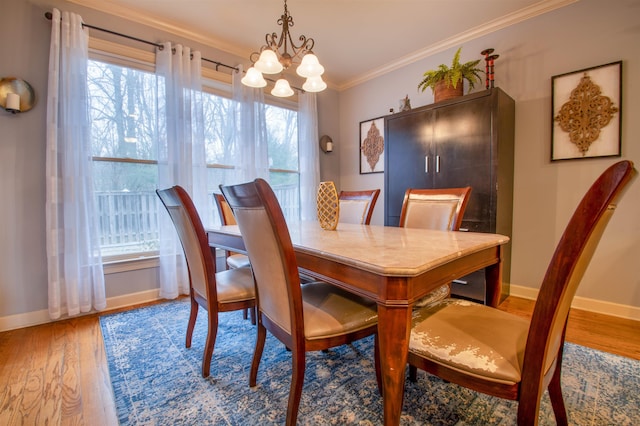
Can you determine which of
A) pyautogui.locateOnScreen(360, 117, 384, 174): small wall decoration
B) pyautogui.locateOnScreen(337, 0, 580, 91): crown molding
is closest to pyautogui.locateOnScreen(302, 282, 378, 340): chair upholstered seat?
pyautogui.locateOnScreen(360, 117, 384, 174): small wall decoration

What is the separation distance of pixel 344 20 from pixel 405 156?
1452 mm

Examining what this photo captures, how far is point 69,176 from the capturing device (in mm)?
2219

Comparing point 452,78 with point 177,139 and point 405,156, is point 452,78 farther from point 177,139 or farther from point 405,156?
point 177,139

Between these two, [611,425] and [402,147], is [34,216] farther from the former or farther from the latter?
[611,425]

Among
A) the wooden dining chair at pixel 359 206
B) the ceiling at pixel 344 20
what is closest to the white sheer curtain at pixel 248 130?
the ceiling at pixel 344 20

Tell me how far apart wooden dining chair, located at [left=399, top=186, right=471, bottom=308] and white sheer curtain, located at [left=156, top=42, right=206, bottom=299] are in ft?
6.63

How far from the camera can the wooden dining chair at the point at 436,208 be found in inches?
67.1

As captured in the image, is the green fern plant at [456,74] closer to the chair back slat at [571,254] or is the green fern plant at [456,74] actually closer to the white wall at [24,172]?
the chair back slat at [571,254]

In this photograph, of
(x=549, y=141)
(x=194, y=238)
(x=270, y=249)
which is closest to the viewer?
(x=270, y=249)

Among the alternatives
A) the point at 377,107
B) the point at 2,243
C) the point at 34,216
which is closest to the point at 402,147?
the point at 377,107

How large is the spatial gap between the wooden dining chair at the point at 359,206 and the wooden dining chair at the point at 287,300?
1003 millimetres

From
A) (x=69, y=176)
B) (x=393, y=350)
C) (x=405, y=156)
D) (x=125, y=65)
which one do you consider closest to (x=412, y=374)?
(x=393, y=350)

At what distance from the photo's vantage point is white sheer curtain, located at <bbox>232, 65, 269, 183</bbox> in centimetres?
316

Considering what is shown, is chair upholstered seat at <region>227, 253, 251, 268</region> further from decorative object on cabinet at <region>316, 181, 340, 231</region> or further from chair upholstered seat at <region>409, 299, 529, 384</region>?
chair upholstered seat at <region>409, 299, 529, 384</region>
